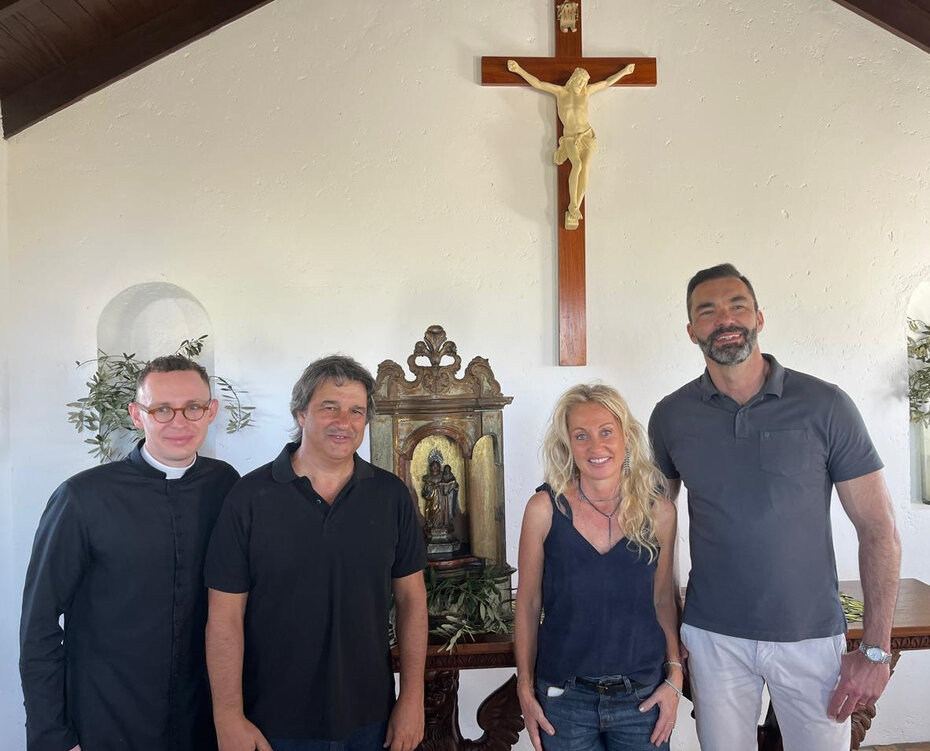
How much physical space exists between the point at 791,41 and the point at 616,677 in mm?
3379

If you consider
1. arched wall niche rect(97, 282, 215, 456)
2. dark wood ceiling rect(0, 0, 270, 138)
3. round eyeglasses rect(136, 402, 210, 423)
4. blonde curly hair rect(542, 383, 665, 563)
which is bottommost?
blonde curly hair rect(542, 383, 665, 563)

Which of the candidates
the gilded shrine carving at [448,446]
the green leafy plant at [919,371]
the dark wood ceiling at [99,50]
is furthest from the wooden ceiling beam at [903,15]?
the gilded shrine carving at [448,446]

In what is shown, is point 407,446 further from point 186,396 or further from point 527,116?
point 527,116

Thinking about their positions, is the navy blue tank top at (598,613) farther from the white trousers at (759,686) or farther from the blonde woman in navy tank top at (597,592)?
the white trousers at (759,686)

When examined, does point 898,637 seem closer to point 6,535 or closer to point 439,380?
point 439,380

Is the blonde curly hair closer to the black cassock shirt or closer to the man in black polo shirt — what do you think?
the man in black polo shirt

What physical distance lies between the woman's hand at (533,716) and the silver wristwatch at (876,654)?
0.89 meters

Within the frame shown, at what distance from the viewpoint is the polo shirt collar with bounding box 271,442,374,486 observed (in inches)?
76.7

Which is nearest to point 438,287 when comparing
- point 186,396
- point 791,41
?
point 186,396

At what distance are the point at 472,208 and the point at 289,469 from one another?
7.08 feet

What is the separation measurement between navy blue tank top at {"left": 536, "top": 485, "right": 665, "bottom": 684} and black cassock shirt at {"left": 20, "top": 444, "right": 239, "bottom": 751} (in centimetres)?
93

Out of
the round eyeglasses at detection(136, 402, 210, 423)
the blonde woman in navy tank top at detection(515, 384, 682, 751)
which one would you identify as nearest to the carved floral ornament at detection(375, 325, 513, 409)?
the blonde woman in navy tank top at detection(515, 384, 682, 751)

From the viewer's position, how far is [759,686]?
7.09 ft

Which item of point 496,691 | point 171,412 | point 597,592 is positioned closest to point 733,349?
point 597,592
